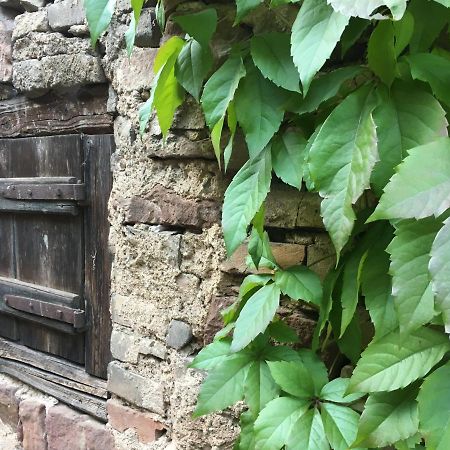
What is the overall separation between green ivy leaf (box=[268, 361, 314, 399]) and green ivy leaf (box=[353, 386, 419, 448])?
115 mm

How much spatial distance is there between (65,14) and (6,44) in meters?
0.29

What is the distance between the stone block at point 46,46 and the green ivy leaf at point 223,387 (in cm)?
90

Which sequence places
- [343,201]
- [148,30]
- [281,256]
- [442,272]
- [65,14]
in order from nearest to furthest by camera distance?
[442,272]
[343,201]
[281,256]
[148,30]
[65,14]

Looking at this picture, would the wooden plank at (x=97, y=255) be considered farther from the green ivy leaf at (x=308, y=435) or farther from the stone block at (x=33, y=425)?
the green ivy leaf at (x=308, y=435)

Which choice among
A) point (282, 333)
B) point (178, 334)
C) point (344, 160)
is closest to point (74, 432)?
point (178, 334)

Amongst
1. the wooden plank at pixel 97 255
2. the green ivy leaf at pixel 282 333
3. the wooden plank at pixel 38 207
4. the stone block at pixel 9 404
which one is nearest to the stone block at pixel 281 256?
the green ivy leaf at pixel 282 333

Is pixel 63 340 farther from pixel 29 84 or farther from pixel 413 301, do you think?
pixel 413 301

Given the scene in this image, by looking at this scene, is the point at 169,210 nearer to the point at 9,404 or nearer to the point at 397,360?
the point at 397,360

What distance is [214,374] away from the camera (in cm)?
83

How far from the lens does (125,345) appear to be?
121 cm

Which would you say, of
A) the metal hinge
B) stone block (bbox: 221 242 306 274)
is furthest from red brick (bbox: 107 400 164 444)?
stone block (bbox: 221 242 306 274)

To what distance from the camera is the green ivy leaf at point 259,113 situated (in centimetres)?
77

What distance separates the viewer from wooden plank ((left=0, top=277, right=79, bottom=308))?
1.53 meters

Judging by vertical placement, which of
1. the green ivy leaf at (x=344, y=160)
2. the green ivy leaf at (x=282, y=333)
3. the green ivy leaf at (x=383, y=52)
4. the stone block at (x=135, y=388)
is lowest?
the stone block at (x=135, y=388)
